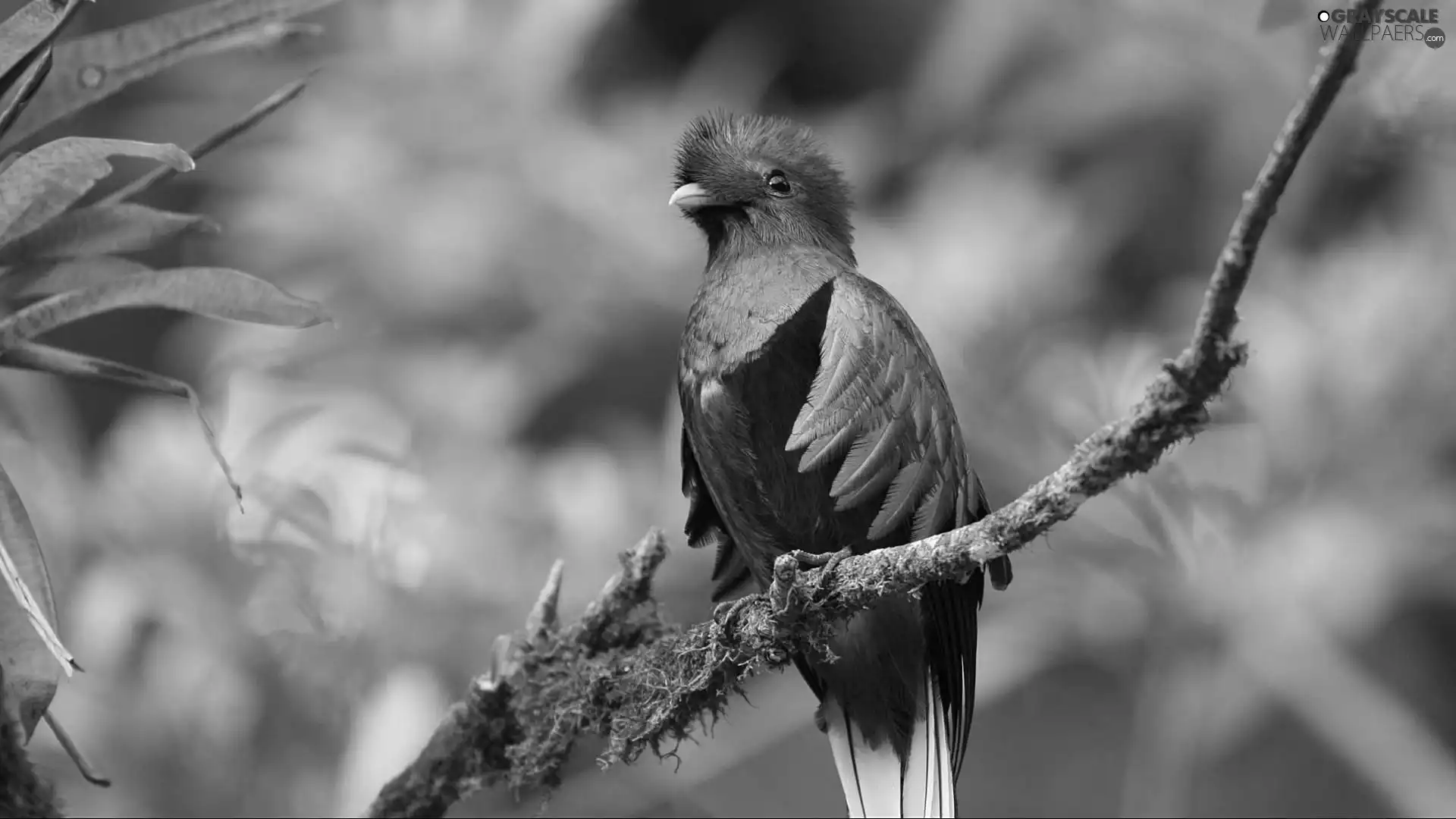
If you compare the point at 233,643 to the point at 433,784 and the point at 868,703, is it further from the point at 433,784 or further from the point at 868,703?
the point at 868,703

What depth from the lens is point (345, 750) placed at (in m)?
3.23

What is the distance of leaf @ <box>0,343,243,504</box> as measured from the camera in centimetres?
167

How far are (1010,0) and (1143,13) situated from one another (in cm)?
44

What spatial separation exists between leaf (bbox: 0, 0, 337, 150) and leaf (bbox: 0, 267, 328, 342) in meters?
0.24

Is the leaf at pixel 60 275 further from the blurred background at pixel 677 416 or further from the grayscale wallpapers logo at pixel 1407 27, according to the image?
the grayscale wallpapers logo at pixel 1407 27

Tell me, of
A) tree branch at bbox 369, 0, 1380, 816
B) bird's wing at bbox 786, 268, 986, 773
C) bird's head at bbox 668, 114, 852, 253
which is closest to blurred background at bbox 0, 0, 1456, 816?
tree branch at bbox 369, 0, 1380, 816

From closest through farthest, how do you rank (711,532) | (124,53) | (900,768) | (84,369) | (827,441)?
(84,369), (124,53), (827,441), (900,768), (711,532)

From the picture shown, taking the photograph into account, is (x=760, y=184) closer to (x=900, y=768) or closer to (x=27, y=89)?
(x=900, y=768)

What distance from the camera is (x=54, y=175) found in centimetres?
160

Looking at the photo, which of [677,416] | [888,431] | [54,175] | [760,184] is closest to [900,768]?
[888,431]

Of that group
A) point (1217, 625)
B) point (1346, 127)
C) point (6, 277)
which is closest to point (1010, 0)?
point (1346, 127)

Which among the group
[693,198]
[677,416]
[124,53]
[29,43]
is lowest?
[29,43]

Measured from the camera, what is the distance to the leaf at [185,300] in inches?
66.0

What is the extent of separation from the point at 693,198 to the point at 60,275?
3.79 ft
